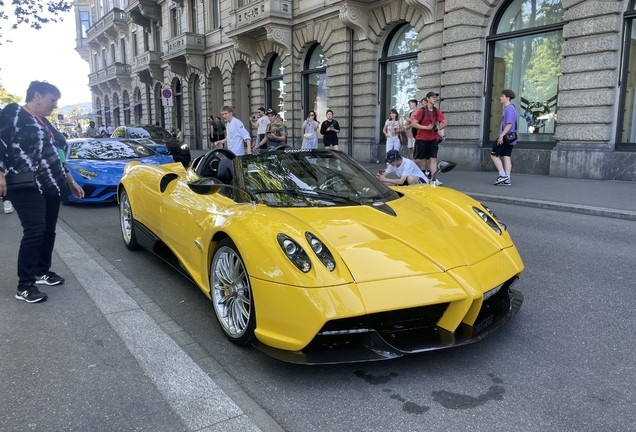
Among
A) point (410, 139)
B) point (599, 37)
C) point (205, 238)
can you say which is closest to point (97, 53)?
point (410, 139)

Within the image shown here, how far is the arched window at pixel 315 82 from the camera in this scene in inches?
795

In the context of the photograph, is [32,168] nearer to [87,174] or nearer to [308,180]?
[308,180]

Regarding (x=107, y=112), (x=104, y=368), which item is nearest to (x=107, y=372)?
(x=104, y=368)

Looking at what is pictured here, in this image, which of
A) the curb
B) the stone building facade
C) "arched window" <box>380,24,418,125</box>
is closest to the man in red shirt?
the curb

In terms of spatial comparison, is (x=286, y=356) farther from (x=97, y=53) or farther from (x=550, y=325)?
(x=97, y=53)

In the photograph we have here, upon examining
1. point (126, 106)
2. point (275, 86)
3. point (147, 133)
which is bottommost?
point (147, 133)

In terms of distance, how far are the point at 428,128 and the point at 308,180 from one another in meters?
6.98

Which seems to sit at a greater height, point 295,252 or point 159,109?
point 159,109

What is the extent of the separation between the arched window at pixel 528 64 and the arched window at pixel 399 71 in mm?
3159

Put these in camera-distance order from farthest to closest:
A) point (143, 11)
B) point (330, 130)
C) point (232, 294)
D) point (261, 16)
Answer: point (143, 11)
point (261, 16)
point (330, 130)
point (232, 294)

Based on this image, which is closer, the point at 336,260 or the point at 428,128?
the point at 336,260

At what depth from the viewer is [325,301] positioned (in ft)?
8.00

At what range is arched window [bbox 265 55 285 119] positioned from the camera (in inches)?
905

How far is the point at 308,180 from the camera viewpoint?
3811mm
